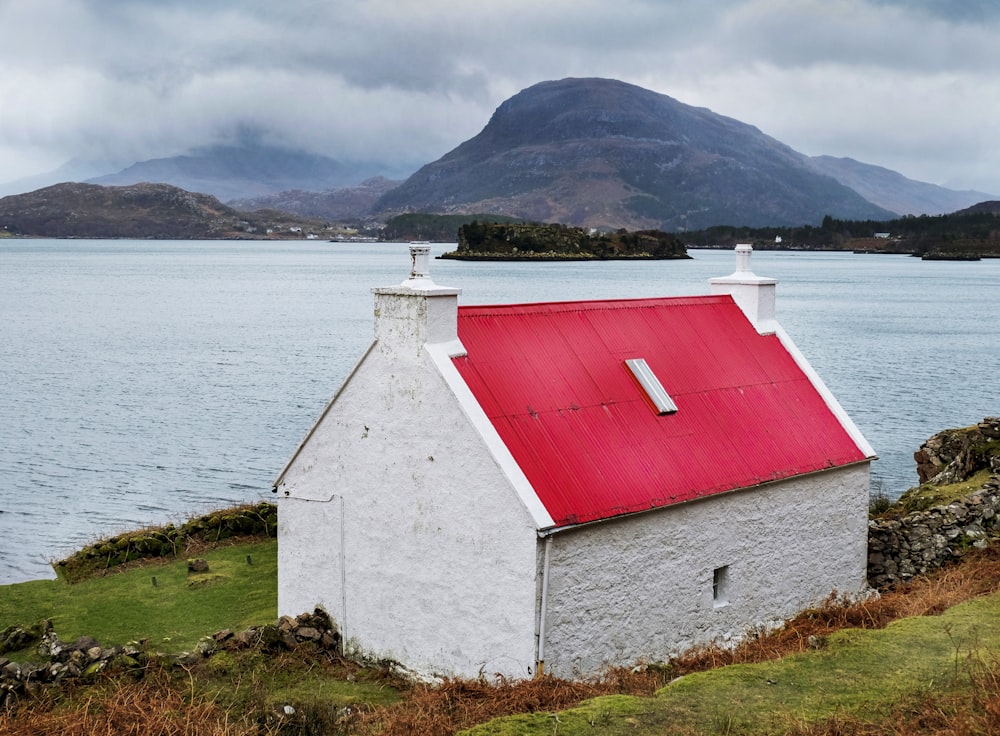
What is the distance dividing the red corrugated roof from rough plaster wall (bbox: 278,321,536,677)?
2.13ft

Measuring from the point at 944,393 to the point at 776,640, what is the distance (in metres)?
43.9

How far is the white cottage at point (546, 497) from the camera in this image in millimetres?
13773

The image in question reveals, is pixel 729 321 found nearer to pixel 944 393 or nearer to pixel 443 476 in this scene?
pixel 443 476

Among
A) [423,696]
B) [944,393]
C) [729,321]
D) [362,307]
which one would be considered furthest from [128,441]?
[362,307]

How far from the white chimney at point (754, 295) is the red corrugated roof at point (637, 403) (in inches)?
10.3

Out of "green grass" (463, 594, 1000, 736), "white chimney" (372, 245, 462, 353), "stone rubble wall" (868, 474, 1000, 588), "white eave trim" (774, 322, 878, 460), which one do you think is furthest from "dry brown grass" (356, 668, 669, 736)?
"stone rubble wall" (868, 474, 1000, 588)

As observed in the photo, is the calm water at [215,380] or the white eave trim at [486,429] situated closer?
the white eave trim at [486,429]

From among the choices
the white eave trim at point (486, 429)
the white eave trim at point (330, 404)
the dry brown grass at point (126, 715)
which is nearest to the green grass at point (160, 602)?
the white eave trim at point (330, 404)

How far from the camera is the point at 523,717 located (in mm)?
11000

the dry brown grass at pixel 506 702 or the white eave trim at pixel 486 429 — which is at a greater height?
the white eave trim at pixel 486 429

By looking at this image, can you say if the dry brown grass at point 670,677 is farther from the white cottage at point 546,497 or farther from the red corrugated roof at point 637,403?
the red corrugated roof at point 637,403

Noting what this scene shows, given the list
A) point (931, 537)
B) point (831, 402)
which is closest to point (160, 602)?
point (831, 402)

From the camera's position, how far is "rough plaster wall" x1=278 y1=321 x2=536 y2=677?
13.7 m

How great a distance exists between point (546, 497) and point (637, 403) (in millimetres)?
3304
